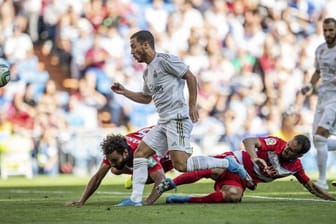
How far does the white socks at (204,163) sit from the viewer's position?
1032 centimetres

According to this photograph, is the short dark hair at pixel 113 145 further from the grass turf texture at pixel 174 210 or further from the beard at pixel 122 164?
the grass turf texture at pixel 174 210

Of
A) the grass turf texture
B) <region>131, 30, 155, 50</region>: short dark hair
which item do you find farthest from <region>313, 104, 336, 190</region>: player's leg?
<region>131, 30, 155, 50</region>: short dark hair

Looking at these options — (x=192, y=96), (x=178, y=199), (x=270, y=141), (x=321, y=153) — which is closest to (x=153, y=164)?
(x=178, y=199)

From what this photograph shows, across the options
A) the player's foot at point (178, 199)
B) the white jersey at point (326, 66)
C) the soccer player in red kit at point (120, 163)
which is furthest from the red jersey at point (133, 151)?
the white jersey at point (326, 66)

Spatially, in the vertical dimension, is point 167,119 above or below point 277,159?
above

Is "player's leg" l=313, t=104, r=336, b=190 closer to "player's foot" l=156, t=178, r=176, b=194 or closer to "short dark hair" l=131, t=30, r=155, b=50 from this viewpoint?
"player's foot" l=156, t=178, r=176, b=194

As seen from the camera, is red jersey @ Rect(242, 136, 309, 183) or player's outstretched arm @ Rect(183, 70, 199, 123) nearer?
player's outstretched arm @ Rect(183, 70, 199, 123)

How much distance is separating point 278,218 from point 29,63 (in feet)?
45.7

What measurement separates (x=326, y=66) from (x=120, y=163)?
426 centimetres

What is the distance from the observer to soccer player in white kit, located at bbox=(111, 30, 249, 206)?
1038 cm

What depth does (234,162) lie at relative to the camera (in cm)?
1058

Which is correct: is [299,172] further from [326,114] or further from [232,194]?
[326,114]

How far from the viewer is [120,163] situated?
34.8 ft

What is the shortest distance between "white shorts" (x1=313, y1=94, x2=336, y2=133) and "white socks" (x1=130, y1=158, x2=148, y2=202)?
403cm
